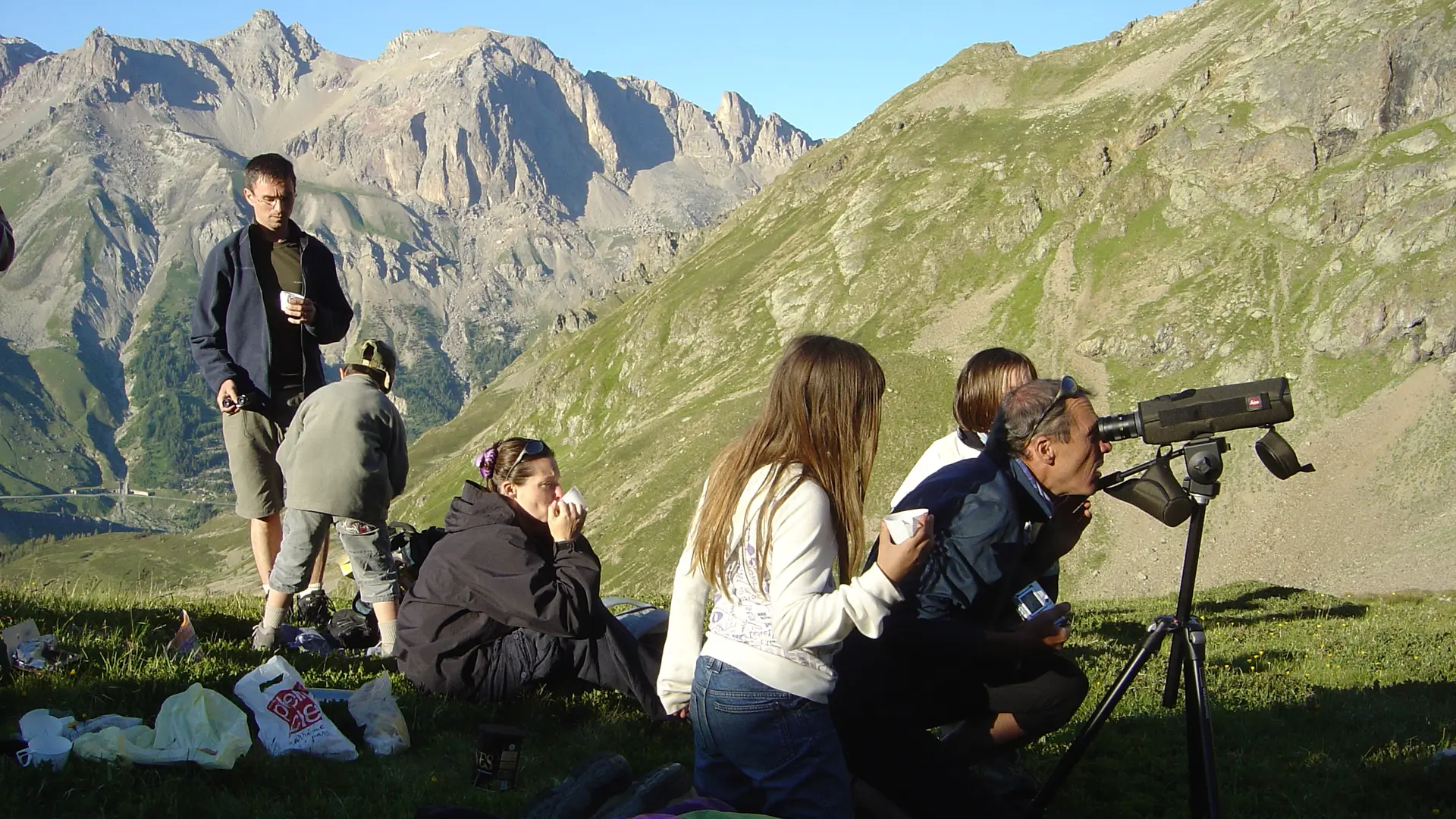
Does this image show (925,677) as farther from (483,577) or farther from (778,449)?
(483,577)

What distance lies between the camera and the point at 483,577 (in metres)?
7.64

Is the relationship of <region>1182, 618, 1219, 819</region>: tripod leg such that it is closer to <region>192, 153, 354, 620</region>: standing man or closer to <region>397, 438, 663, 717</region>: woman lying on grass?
<region>397, 438, 663, 717</region>: woman lying on grass

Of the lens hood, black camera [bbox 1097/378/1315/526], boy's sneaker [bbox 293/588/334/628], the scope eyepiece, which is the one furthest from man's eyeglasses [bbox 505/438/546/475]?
the lens hood

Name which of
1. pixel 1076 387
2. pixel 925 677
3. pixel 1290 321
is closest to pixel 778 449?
pixel 925 677

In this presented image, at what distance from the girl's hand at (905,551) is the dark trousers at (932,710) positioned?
138cm

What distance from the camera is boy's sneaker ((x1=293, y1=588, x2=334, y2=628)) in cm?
1015

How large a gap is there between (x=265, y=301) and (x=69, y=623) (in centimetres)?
349

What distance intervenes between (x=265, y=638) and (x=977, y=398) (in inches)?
265

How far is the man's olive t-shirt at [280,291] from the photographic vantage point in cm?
1009

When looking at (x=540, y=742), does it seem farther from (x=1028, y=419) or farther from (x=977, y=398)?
(x=977, y=398)

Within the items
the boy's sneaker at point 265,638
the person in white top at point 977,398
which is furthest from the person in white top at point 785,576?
the boy's sneaker at point 265,638

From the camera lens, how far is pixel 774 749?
5.15 meters

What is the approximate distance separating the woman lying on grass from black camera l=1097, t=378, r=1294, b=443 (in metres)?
3.99

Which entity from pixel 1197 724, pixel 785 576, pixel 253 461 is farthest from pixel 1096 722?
pixel 253 461
